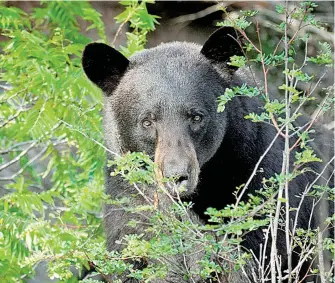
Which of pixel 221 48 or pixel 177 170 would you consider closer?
pixel 177 170

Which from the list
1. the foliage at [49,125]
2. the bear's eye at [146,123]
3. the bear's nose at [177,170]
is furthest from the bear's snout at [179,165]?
the foliage at [49,125]

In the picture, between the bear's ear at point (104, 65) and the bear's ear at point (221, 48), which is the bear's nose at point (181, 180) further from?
the bear's ear at point (104, 65)

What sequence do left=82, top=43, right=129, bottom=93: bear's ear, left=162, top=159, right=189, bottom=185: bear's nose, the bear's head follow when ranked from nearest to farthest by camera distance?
left=162, top=159, right=189, bottom=185: bear's nose < the bear's head < left=82, top=43, right=129, bottom=93: bear's ear

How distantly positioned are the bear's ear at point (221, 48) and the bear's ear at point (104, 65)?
19.5 inches

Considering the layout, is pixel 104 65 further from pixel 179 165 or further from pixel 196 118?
pixel 179 165

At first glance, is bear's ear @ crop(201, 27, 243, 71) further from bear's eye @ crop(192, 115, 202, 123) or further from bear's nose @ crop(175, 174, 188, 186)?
bear's nose @ crop(175, 174, 188, 186)

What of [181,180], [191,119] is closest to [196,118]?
[191,119]

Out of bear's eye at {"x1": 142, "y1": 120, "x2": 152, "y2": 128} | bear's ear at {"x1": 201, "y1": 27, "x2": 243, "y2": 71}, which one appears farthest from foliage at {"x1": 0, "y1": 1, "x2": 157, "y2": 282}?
bear's ear at {"x1": 201, "y1": 27, "x2": 243, "y2": 71}

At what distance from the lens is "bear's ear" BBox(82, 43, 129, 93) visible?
16.2ft

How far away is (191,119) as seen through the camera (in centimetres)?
465

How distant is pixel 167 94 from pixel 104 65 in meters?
0.55

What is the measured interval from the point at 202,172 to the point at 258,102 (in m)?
0.55

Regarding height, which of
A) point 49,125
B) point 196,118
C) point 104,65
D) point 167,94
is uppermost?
point 104,65

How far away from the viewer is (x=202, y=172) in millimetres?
4836
